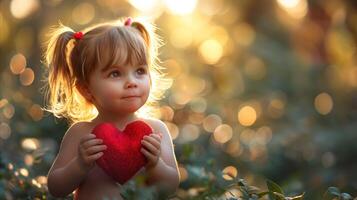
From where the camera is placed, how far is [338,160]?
6.70 m

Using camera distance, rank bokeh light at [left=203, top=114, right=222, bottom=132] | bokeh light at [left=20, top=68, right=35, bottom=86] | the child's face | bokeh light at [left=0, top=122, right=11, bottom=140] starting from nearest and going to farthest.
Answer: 1. the child's face
2. bokeh light at [left=0, top=122, right=11, bottom=140]
3. bokeh light at [left=203, top=114, right=222, bottom=132]
4. bokeh light at [left=20, top=68, right=35, bottom=86]

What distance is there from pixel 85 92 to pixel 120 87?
0.69 feet

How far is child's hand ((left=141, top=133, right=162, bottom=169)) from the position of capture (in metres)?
2.43

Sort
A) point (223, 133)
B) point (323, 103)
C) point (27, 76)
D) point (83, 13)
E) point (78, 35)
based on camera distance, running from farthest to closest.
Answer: point (323, 103), point (83, 13), point (27, 76), point (223, 133), point (78, 35)

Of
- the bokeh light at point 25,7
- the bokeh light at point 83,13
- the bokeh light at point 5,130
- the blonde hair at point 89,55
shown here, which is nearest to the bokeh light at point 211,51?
the bokeh light at point 83,13

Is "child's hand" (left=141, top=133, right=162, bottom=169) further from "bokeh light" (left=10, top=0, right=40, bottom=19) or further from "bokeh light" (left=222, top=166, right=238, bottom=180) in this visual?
"bokeh light" (left=10, top=0, right=40, bottom=19)

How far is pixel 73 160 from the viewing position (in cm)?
246

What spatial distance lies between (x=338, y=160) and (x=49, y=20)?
2955 millimetres

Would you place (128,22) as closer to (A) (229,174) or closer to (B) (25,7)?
(A) (229,174)

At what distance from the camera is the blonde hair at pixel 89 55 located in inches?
99.4

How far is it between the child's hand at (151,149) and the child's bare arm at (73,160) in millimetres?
136

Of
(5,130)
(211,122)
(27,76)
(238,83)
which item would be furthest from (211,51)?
(5,130)

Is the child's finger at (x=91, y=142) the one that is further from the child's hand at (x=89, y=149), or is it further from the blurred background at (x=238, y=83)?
the blurred background at (x=238, y=83)

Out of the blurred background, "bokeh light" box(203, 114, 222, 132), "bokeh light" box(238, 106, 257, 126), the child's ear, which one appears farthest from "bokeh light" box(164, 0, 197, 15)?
the child's ear
